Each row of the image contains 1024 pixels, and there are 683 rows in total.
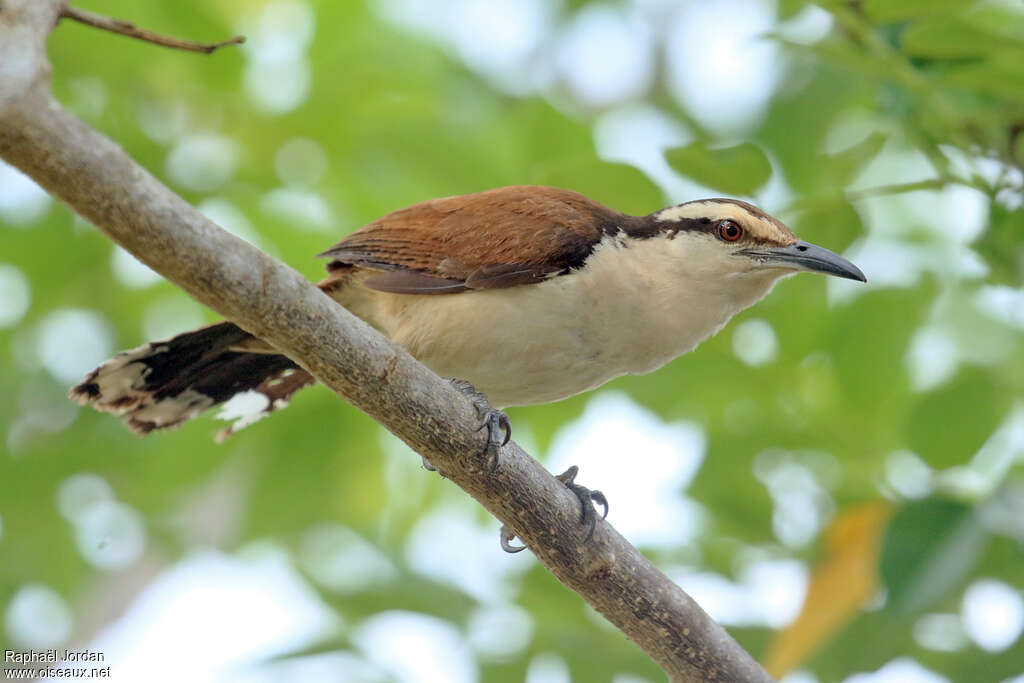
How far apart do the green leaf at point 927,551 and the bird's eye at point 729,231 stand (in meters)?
1.22

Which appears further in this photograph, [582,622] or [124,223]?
[582,622]

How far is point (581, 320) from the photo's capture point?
12.9 feet

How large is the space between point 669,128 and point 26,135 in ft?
12.2

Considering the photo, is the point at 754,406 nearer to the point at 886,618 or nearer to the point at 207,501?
the point at 886,618

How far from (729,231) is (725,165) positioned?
599 millimetres

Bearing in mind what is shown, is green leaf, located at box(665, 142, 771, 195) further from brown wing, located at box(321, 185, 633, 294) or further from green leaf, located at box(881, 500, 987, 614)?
green leaf, located at box(881, 500, 987, 614)

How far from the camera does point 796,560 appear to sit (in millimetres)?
4473

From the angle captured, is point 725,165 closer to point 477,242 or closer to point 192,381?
point 477,242

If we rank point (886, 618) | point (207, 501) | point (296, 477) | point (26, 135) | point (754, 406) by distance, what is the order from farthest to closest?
point (207, 501) < point (296, 477) < point (754, 406) < point (886, 618) < point (26, 135)

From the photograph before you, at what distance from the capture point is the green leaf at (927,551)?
3.34 m

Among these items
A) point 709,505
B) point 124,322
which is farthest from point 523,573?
point 124,322

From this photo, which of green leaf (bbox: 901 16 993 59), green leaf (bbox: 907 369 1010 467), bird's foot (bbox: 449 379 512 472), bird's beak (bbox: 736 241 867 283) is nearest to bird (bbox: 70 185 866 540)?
bird's beak (bbox: 736 241 867 283)

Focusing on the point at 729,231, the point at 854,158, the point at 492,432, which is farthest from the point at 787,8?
the point at 492,432

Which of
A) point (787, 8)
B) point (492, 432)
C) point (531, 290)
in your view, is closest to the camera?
point (492, 432)
